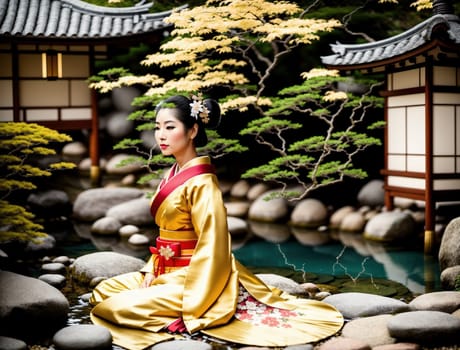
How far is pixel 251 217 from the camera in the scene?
13.3m

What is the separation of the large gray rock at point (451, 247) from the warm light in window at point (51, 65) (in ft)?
34.1

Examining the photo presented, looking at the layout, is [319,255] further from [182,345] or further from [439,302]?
[182,345]

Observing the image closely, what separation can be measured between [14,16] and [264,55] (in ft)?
20.1

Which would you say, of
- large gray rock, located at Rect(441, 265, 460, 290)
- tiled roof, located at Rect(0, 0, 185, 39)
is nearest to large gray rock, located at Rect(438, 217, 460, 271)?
large gray rock, located at Rect(441, 265, 460, 290)

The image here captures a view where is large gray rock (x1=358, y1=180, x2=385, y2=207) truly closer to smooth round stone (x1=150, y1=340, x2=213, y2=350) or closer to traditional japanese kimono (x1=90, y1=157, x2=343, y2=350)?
traditional japanese kimono (x1=90, y1=157, x2=343, y2=350)

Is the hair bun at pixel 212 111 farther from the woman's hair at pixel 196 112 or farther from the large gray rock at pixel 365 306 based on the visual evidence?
the large gray rock at pixel 365 306

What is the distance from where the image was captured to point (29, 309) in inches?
191

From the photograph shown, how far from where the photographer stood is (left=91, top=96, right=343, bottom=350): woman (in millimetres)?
4504

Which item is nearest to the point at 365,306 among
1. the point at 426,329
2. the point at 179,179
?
the point at 426,329

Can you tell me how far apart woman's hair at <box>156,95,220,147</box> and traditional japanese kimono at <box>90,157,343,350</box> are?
305 millimetres

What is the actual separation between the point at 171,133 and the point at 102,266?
3014 mm

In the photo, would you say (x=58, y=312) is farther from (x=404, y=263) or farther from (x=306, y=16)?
(x=306, y=16)

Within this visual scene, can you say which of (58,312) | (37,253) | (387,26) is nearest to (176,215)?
(58,312)

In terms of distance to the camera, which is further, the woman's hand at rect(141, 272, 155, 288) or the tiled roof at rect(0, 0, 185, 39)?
the tiled roof at rect(0, 0, 185, 39)
